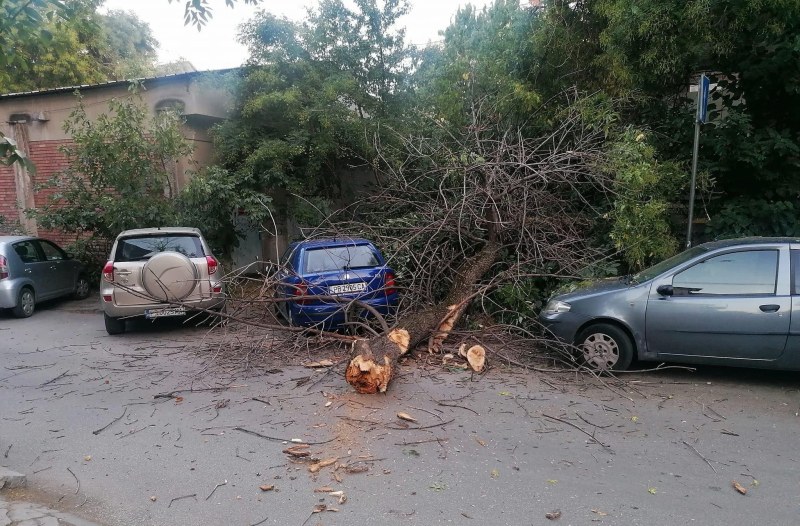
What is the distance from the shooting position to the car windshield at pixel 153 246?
858 centimetres

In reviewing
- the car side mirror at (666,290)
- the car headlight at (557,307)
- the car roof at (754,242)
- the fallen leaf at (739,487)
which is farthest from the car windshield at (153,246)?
the fallen leaf at (739,487)

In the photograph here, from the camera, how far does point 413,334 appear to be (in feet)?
21.8

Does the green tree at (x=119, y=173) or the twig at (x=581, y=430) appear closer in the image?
the twig at (x=581, y=430)

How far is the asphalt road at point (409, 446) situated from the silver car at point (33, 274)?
13.4 ft

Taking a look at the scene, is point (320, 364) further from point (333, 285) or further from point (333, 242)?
point (333, 242)

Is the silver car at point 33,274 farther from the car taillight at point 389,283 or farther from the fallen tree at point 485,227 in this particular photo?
the car taillight at point 389,283

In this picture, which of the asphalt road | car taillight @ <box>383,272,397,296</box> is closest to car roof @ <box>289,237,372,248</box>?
car taillight @ <box>383,272,397,296</box>

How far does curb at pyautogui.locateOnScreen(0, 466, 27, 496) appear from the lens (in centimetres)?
395

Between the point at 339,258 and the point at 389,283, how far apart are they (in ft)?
3.01

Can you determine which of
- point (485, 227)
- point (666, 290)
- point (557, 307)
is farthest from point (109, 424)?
Answer: point (666, 290)

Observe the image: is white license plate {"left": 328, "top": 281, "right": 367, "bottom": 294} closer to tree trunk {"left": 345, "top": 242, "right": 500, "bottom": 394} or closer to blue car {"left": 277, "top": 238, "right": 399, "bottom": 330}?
blue car {"left": 277, "top": 238, "right": 399, "bottom": 330}

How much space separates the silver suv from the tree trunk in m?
2.78

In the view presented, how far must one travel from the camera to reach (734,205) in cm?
849

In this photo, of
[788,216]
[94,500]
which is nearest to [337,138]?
[788,216]
